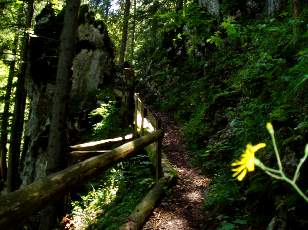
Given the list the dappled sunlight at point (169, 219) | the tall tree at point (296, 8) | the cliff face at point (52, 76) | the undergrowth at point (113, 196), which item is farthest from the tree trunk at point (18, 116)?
the tall tree at point (296, 8)

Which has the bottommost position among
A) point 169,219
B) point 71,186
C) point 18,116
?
point 169,219

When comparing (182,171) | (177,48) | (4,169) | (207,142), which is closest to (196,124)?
(207,142)

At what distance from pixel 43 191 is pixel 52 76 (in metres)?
13.0

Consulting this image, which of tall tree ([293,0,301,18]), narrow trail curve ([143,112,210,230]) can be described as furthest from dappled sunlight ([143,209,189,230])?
tall tree ([293,0,301,18])

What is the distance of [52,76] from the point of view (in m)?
16.2

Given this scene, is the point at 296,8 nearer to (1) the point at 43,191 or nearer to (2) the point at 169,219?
(2) the point at 169,219

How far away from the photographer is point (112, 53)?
1884cm

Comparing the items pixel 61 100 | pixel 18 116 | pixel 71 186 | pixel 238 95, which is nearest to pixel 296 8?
pixel 238 95

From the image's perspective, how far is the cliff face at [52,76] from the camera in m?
14.6

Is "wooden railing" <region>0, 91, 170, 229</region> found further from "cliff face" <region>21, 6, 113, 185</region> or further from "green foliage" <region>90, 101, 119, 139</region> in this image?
"cliff face" <region>21, 6, 113, 185</region>

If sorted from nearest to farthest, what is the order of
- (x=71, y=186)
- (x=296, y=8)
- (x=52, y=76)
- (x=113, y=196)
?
Result: (x=71, y=186), (x=296, y=8), (x=113, y=196), (x=52, y=76)

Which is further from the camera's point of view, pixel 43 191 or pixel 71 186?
pixel 71 186

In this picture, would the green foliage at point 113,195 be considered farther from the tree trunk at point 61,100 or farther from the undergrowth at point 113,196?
the tree trunk at point 61,100

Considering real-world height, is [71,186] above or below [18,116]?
above
